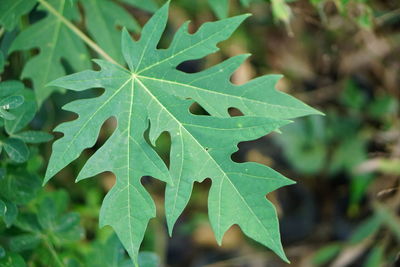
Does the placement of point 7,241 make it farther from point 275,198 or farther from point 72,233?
point 275,198

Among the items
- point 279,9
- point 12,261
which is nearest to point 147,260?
point 12,261

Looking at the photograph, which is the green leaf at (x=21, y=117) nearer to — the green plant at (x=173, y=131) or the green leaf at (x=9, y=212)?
the green plant at (x=173, y=131)

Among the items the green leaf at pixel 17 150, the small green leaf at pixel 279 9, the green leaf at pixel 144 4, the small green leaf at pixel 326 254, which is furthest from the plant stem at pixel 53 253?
the small green leaf at pixel 326 254

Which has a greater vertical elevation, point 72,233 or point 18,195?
point 18,195

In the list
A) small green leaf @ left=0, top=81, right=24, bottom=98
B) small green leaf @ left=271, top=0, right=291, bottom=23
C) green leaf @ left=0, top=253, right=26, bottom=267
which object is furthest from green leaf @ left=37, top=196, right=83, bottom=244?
small green leaf @ left=271, top=0, right=291, bottom=23

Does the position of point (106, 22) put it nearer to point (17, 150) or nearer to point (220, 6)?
point (220, 6)

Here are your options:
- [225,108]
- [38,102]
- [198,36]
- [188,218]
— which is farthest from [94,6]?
[188,218]
